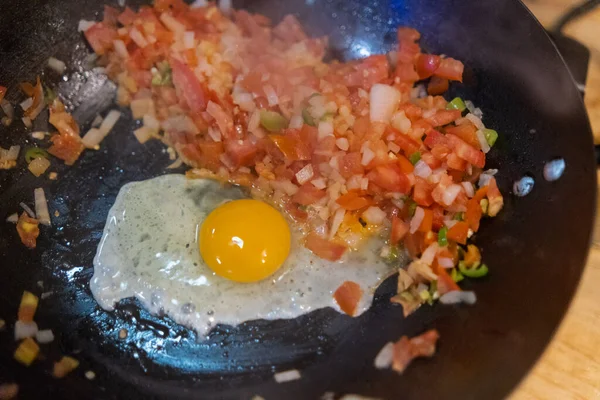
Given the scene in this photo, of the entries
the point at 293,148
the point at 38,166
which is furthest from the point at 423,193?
the point at 38,166

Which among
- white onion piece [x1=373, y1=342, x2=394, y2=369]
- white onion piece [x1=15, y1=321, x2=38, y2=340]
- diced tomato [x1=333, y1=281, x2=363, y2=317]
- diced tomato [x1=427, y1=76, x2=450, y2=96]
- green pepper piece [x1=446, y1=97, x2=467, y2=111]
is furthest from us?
diced tomato [x1=427, y1=76, x2=450, y2=96]

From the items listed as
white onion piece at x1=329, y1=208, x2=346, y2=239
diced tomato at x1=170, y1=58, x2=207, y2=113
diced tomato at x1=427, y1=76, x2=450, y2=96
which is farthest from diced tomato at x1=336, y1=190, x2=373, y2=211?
diced tomato at x1=170, y1=58, x2=207, y2=113

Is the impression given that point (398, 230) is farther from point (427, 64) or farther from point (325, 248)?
point (427, 64)

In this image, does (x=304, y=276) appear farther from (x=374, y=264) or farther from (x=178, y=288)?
(x=178, y=288)

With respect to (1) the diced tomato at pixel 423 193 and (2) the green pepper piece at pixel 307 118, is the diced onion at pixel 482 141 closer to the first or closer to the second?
(1) the diced tomato at pixel 423 193

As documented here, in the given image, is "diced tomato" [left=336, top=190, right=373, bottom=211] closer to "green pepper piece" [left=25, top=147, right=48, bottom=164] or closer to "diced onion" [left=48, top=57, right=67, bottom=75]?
"green pepper piece" [left=25, top=147, right=48, bottom=164]

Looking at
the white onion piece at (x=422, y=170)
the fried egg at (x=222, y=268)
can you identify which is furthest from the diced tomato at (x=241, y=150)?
the white onion piece at (x=422, y=170)

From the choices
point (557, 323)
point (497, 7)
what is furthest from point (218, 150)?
point (557, 323)
